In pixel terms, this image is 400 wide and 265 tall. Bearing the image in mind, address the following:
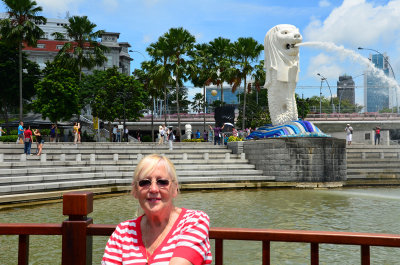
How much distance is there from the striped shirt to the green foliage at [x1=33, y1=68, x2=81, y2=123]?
40460 mm

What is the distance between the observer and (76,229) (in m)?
3.18

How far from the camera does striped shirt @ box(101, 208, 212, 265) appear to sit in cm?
234

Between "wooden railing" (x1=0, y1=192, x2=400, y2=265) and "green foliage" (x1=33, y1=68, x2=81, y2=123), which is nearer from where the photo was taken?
"wooden railing" (x1=0, y1=192, x2=400, y2=265)

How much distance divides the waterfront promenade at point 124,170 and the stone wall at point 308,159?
1.31ft

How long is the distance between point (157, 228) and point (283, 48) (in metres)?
19.6

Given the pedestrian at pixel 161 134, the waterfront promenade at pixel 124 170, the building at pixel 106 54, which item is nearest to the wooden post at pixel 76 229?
the waterfront promenade at pixel 124 170

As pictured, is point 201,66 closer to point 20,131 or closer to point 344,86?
point 20,131

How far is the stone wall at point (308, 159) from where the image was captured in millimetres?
19281

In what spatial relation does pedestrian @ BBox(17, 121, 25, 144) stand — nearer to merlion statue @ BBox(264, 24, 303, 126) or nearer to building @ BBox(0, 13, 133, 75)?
merlion statue @ BBox(264, 24, 303, 126)

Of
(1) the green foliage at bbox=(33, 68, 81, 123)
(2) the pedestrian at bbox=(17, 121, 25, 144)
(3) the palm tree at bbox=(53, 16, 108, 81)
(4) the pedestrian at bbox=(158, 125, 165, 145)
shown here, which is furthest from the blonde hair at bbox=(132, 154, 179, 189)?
(3) the palm tree at bbox=(53, 16, 108, 81)

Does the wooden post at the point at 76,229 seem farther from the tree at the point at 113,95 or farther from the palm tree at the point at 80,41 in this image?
the palm tree at the point at 80,41

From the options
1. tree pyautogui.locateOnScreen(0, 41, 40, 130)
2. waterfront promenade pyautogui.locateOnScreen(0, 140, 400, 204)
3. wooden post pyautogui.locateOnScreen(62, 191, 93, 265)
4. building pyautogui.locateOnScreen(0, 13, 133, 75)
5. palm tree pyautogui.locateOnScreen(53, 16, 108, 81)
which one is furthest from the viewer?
building pyautogui.locateOnScreen(0, 13, 133, 75)

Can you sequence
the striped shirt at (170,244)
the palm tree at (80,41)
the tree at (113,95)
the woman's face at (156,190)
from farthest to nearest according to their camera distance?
1. the palm tree at (80,41)
2. the tree at (113,95)
3. the woman's face at (156,190)
4. the striped shirt at (170,244)

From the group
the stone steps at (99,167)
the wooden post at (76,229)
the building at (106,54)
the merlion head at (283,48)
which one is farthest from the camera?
the building at (106,54)
